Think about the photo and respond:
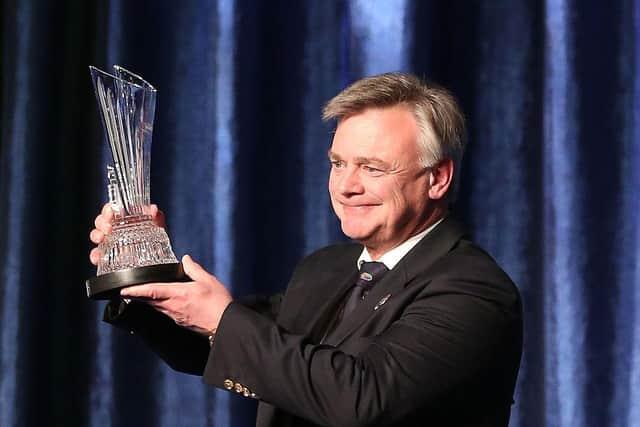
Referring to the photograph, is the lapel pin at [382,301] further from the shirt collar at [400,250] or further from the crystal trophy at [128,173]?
the crystal trophy at [128,173]

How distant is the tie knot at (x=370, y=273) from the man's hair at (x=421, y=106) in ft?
0.60

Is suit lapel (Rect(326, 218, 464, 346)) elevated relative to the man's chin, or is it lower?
lower

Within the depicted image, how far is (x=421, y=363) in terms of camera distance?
1390 millimetres

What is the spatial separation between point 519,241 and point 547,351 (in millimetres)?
266

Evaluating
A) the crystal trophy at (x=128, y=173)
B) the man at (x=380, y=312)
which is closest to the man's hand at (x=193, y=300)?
the man at (x=380, y=312)

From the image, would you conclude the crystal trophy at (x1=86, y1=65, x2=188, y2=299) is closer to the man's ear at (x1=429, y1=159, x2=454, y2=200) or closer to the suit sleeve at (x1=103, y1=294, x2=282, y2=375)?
the suit sleeve at (x1=103, y1=294, x2=282, y2=375)

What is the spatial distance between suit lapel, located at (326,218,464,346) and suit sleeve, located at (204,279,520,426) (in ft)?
0.28

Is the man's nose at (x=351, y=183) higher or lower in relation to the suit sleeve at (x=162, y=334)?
higher

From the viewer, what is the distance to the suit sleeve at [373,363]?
4.44 feet

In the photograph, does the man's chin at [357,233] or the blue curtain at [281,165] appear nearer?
the man's chin at [357,233]

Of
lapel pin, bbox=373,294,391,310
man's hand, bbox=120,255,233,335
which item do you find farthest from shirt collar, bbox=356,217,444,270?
man's hand, bbox=120,255,233,335

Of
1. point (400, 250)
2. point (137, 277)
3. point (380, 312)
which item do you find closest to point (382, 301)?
point (380, 312)

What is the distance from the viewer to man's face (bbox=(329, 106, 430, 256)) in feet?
5.29

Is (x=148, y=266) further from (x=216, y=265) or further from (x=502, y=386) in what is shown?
(x=216, y=265)
